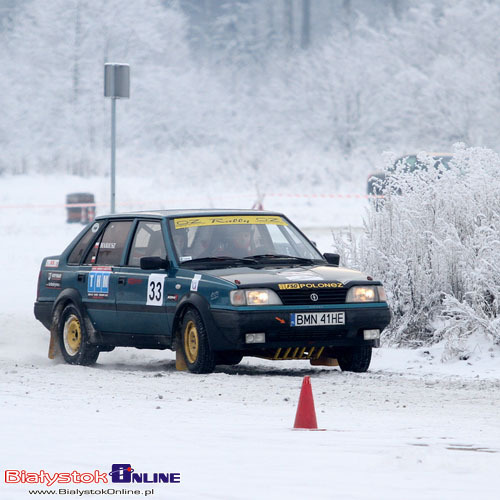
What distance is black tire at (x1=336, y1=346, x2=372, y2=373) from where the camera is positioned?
10891mm

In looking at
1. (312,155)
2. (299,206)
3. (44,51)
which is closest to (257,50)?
(44,51)

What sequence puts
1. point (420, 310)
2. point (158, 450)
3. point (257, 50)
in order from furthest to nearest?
1. point (257, 50)
2. point (420, 310)
3. point (158, 450)

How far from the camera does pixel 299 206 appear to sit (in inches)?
1753

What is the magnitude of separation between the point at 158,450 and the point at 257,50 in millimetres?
81906

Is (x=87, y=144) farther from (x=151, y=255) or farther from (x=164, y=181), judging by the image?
(x=151, y=255)

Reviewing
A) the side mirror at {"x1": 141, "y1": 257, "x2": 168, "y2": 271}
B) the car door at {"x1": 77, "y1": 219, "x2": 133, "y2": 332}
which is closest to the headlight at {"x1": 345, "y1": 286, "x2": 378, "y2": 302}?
the side mirror at {"x1": 141, "y1": 257, "x2": 168, "y2": 271}

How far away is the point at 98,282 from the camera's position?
39.0 feet

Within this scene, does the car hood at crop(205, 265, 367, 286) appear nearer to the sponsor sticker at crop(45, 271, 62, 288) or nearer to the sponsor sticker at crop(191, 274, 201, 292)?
the sponsor sticker at crop(191, 274, 201, 292)

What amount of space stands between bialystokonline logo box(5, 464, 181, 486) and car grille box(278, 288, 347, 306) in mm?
4337

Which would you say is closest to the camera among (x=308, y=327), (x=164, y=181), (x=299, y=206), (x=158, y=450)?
(x=158, y=450)


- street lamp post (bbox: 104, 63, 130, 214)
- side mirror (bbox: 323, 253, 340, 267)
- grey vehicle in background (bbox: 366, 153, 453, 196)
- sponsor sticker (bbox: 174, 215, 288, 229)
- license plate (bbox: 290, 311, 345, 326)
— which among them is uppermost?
street lamp post (bbox: 104, 63, 130, 214)

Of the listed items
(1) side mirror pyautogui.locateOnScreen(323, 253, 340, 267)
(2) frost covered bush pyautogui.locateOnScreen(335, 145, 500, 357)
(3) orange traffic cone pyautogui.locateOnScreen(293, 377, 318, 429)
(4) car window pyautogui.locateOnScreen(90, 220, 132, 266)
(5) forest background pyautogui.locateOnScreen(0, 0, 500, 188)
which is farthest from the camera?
(5) forest background pyautogui.locateOnScreen(0, 0, 500, 188)

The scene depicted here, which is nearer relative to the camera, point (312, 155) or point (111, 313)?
point (111, 313)

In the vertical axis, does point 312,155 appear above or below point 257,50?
below
